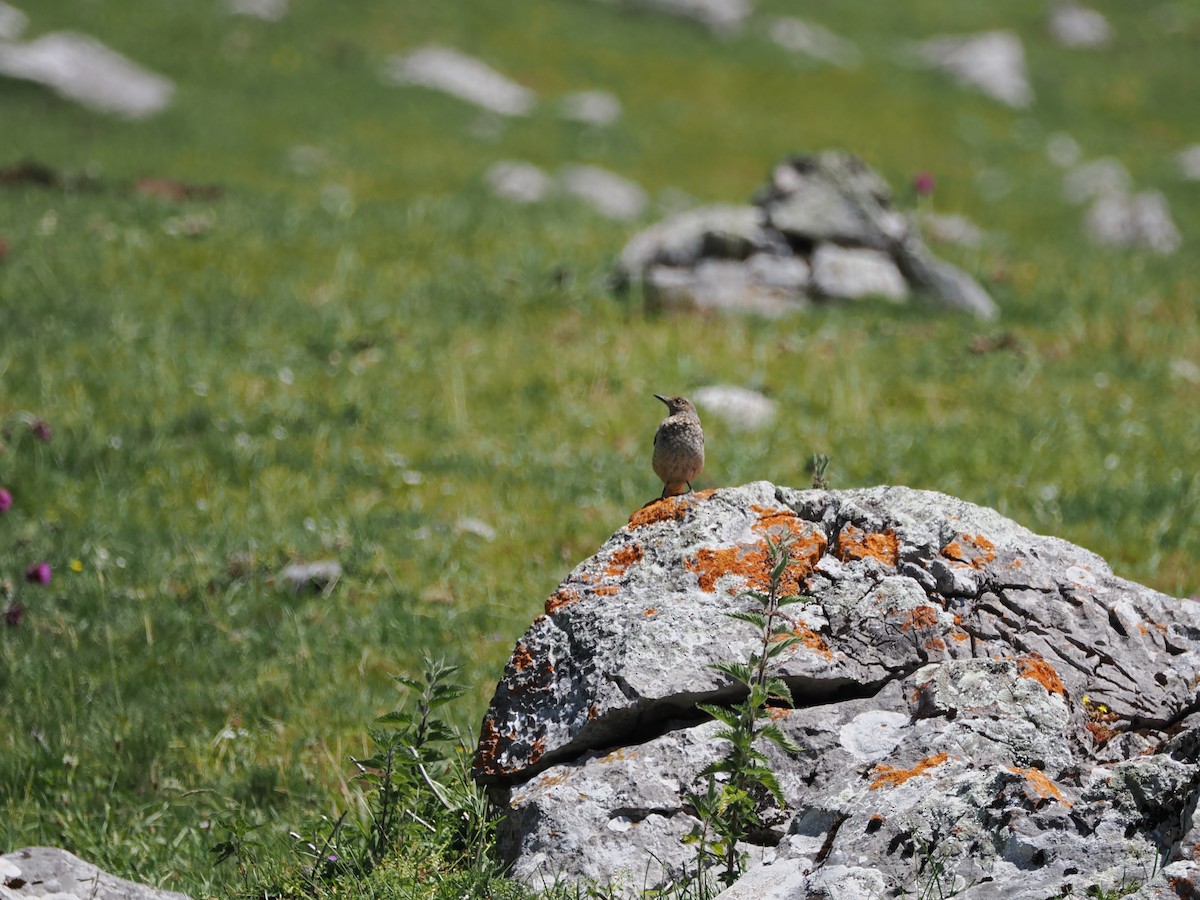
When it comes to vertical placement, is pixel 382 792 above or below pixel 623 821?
below

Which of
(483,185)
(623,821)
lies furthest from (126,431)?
(483,185)

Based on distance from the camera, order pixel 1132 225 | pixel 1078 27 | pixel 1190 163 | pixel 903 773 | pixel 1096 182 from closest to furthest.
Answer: pixel 903 773 < pixel 1132 225 < pixel 1096 182 < pixel 1190 163 < pixel 1078 27

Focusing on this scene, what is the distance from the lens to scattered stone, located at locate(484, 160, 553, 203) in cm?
2383

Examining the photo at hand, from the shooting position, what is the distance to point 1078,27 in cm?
4234

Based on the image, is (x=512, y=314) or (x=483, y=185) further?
(x=483, y=185)

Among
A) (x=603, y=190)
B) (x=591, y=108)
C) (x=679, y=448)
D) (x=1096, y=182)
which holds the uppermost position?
(x=679, y=448)

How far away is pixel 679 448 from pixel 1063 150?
3175cm

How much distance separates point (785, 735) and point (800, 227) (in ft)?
35.9

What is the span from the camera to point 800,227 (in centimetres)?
1436

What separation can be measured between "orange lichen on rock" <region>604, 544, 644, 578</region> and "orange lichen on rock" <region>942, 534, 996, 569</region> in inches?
49.8

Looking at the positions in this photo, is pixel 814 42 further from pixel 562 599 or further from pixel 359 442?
pixel 562 599

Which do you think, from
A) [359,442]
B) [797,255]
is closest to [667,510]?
[359,442]

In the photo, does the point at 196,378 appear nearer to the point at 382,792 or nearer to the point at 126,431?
the point at 126,431

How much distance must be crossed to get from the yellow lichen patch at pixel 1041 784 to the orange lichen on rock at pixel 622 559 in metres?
1.69
